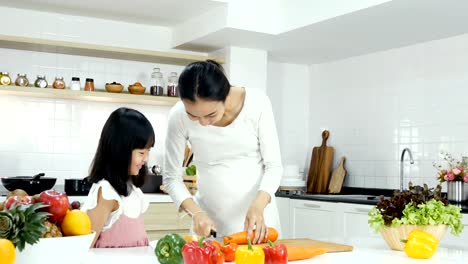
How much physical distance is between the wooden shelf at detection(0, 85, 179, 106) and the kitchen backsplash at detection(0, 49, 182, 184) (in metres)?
0.07

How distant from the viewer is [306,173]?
6.15m

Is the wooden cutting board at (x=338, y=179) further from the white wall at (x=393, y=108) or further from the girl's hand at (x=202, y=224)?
the girl's hand at (x=202, y=224)

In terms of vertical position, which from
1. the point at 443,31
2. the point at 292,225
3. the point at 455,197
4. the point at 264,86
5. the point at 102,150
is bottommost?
the point at 292,225

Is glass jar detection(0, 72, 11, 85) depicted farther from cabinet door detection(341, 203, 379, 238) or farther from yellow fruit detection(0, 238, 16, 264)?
yellow fruit detection(0, 238, 16, 264)

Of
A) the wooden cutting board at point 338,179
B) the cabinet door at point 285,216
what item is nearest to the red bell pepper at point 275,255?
the cabinet door at point 285,216

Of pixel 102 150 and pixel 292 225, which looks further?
pixel 292 225

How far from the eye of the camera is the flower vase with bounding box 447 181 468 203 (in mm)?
4320

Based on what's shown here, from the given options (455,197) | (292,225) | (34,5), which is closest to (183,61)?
(34,5)

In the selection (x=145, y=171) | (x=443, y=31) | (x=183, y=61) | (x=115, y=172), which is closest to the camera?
(x=115, y=172)

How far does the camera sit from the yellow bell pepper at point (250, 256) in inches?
69.3

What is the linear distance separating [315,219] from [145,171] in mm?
2634

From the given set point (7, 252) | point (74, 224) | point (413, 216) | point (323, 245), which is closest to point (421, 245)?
point (413, 216)

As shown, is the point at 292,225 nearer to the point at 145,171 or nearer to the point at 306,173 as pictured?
the point at 306,173

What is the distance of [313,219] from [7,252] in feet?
13.0
